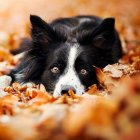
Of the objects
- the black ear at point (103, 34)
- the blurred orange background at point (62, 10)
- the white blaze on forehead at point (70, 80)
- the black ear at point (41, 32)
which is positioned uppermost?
the blurred orange background at point (62, 10)

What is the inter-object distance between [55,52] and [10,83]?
84 centimetres

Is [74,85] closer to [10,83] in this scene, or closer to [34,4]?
[10,83]

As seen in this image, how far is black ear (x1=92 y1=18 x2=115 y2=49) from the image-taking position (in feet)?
18.3

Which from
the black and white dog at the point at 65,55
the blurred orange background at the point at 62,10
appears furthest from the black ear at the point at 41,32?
the blurred orange background at the point at 62,10

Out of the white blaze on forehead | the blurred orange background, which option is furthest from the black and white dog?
the blurred orange background

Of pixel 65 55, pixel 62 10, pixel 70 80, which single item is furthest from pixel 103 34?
pixel 62 10

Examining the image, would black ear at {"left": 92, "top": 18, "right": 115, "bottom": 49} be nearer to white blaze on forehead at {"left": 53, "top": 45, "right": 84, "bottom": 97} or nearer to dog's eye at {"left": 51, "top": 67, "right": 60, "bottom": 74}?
white blaze on forehead at {"left": 53, "top": 45, "right": 84, "bottom": 97}

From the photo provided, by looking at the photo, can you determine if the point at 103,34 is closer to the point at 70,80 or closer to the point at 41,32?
the point at 41,32

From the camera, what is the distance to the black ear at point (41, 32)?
5625 mm

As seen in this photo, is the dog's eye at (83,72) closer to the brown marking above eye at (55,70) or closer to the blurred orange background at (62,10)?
the brown marking above eye at (55,70)

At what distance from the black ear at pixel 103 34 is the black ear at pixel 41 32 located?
1.68ft

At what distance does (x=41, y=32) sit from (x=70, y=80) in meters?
0.95

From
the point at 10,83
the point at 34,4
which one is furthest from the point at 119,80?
the point at 34,4

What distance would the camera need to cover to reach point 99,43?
576 cm
